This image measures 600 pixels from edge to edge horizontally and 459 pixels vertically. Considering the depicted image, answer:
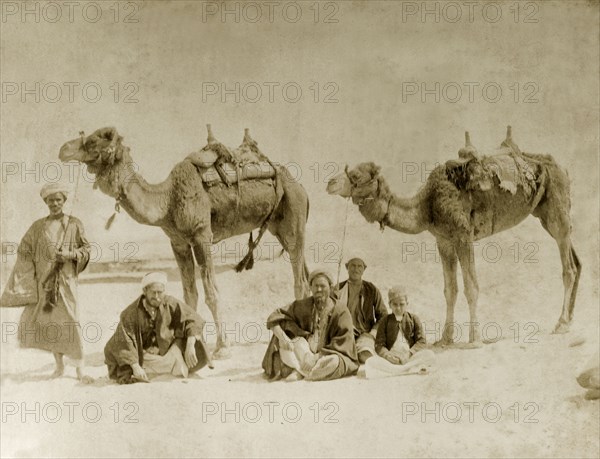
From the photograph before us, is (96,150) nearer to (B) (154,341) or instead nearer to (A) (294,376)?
(B) (154,341)

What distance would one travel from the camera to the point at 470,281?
26.9 ft

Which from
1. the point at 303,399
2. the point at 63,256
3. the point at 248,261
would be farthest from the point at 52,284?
the point at 303,399

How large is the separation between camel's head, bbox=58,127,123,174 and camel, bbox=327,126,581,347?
1.38m

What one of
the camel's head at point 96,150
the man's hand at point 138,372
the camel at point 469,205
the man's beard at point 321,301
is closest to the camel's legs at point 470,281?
the camel at point 469,205

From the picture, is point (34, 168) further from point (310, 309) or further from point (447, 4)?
point (447, 4)

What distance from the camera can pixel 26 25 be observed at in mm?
8328

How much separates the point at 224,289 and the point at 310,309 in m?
0.59

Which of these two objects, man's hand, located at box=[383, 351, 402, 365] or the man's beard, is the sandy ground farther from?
the man's beard

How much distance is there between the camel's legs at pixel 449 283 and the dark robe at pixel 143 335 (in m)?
1.55

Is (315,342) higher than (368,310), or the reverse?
(368,310)

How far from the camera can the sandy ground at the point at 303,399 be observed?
25.8 ft

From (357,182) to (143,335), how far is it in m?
1.68

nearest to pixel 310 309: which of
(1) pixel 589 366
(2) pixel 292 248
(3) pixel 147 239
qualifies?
(2) pixel 292 248

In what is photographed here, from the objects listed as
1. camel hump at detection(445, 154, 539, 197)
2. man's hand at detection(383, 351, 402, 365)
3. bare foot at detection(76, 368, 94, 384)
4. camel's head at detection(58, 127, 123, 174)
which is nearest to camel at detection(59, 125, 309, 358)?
camel's head at detection(58, 127, 123, 174)
